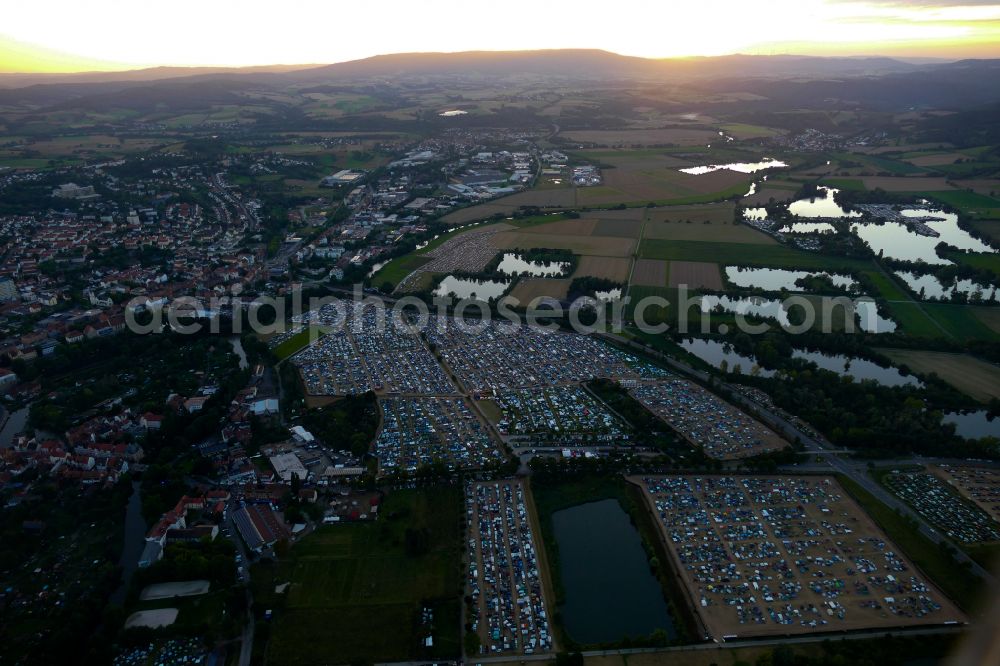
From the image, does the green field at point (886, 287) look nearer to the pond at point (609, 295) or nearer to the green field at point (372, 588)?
the pond at point (609, 295)

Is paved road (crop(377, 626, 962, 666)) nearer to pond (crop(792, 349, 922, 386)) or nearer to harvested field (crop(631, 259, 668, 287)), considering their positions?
pond (crop(792, 349, 922, 386))

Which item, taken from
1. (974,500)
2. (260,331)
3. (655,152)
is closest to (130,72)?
(655,152)

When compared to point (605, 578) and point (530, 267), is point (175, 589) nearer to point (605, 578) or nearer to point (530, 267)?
point (605, 578)

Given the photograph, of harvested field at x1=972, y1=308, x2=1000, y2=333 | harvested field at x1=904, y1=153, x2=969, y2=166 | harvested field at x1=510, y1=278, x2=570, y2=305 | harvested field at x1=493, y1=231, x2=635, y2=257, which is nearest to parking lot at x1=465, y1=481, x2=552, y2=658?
harvested field at x1=510, y1=278, x2=570, y2=305

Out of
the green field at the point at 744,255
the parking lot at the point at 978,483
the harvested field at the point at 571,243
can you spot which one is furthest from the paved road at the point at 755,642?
the harvested field at the point at 571,243

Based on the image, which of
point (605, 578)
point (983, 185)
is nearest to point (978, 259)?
point (983, 185)

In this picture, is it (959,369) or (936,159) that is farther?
(936,159)

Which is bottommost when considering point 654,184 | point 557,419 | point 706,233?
point 557,419
